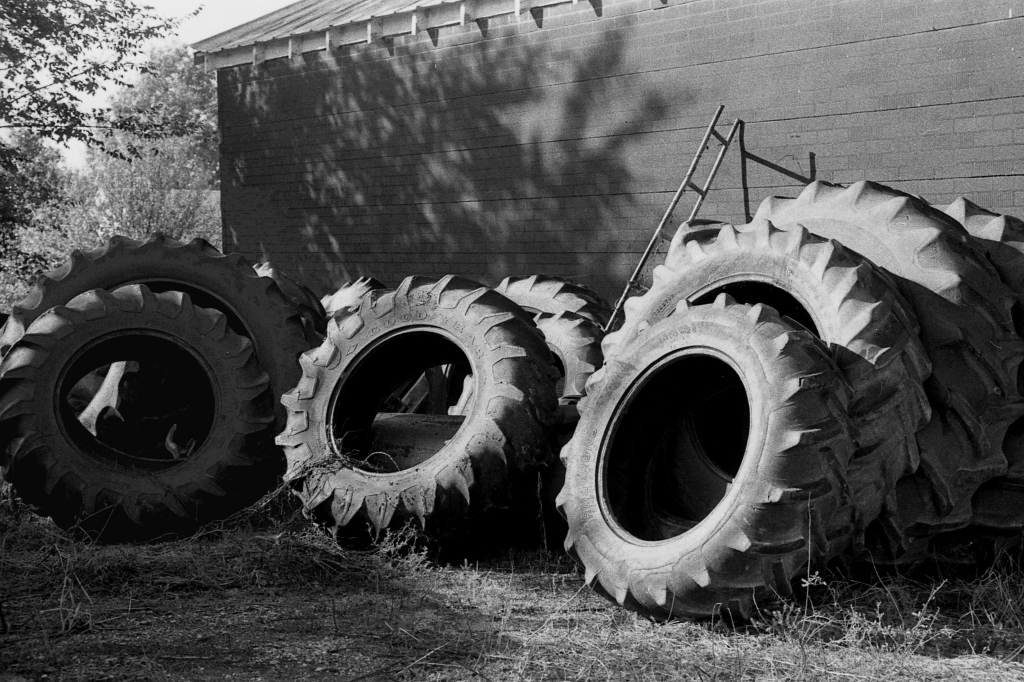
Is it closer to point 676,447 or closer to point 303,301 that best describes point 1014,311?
point 676,447

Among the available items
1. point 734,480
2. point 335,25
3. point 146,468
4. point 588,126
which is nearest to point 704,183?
point 588,126

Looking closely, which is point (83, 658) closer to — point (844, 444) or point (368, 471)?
point (368, 471)

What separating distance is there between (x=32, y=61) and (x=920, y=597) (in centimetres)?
1566

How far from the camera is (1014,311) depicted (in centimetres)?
526

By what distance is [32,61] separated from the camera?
1598 centimetres

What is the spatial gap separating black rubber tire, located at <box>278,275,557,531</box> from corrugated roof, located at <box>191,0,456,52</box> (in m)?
6.44

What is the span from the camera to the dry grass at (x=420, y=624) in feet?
12.5

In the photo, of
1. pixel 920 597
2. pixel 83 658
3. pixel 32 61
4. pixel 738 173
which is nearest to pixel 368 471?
pixel 83 658

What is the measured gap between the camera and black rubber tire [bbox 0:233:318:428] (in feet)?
23.4

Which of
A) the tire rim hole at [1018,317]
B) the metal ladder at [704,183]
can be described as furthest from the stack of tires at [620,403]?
the metal ladder at [704,183]

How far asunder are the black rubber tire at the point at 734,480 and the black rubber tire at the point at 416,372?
0.44 metres

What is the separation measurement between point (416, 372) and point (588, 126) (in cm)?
478

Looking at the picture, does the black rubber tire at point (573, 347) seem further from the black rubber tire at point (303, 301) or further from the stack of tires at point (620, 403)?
the black rubber tire at point (303, 301)

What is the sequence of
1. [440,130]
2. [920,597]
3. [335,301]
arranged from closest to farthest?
[920,597], [335,301], [440,130]
